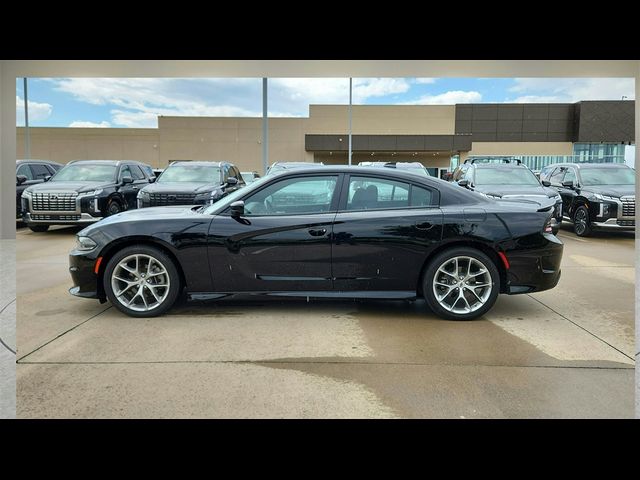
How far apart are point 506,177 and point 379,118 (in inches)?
1141

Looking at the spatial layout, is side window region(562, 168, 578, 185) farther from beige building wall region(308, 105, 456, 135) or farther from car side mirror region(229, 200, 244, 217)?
beige building wall region(308, 105, 456, 135)

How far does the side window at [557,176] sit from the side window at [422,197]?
9534 mm

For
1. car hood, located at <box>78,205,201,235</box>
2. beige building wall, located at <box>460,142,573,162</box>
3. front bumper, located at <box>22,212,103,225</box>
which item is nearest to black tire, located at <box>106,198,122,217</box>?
front bumper, located at <box>22,212,103,225</box>

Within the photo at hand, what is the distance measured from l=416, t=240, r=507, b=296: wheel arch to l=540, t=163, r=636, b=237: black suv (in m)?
7.49

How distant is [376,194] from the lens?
5.10 metres

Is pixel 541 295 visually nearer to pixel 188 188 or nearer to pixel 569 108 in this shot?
pixel 188 188

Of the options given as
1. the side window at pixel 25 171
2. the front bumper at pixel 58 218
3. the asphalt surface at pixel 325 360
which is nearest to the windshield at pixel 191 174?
the front bumper at pixel 58 218

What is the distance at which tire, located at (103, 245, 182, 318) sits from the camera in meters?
4.98

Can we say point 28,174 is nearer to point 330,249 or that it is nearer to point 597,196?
point 330,249

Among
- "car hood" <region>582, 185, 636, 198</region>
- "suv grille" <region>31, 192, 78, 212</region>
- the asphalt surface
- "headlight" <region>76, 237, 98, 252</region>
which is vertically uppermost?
"car hood" <region>582, 185, 636, 198</region>

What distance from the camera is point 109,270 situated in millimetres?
5004

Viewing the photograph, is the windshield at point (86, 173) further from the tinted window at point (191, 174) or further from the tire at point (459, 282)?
the tire at point (459, 282)

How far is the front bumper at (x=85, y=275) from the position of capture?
5.02m

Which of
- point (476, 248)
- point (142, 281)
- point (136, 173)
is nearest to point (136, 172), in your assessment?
point (136, 173)
